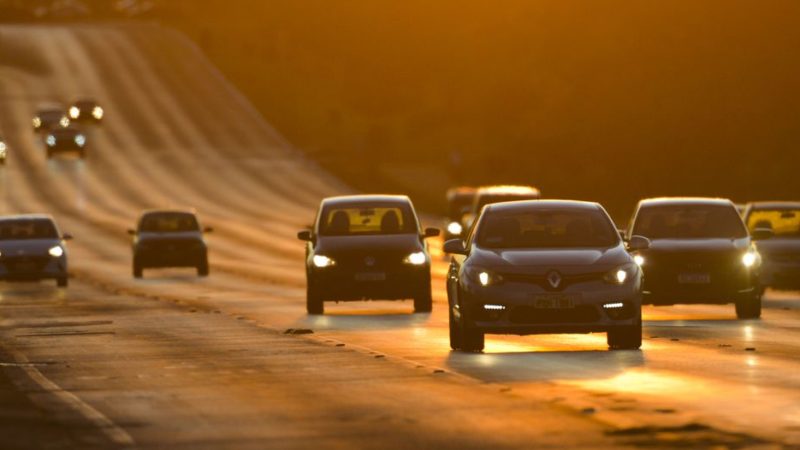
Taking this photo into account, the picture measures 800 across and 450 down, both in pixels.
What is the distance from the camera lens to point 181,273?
51750mm

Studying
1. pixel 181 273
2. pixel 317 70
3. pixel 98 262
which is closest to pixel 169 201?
pixel 98 262

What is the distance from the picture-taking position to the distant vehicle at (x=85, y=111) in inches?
4545

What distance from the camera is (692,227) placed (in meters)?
29.1

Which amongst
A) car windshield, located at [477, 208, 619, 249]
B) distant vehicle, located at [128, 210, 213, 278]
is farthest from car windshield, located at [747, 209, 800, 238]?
distant vehicle, located at [128, 210, 213, 278]

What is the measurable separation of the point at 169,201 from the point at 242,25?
9306cm

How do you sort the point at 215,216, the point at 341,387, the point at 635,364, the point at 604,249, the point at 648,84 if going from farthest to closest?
the point at 648,84
the point at 215,216
the point at 604,249
the point at 635,364
the point at 341,387

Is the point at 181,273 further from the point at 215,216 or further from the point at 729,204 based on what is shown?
the point at 215,216

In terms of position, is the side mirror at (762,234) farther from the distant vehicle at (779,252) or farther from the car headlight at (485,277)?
the car headlight at (485,277)

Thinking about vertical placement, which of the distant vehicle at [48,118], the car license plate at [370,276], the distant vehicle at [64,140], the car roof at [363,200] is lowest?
the car license plate at [370,276]

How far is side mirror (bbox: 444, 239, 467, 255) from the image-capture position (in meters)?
21.9

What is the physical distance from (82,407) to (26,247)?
28624mm

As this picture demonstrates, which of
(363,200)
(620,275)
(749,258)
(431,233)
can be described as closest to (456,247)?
(620,275)

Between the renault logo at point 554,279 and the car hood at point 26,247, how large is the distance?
24.6 metres

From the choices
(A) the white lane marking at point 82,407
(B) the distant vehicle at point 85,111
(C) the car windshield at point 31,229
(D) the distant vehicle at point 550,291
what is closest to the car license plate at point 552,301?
(D) the distant vehicle at point 550,291
